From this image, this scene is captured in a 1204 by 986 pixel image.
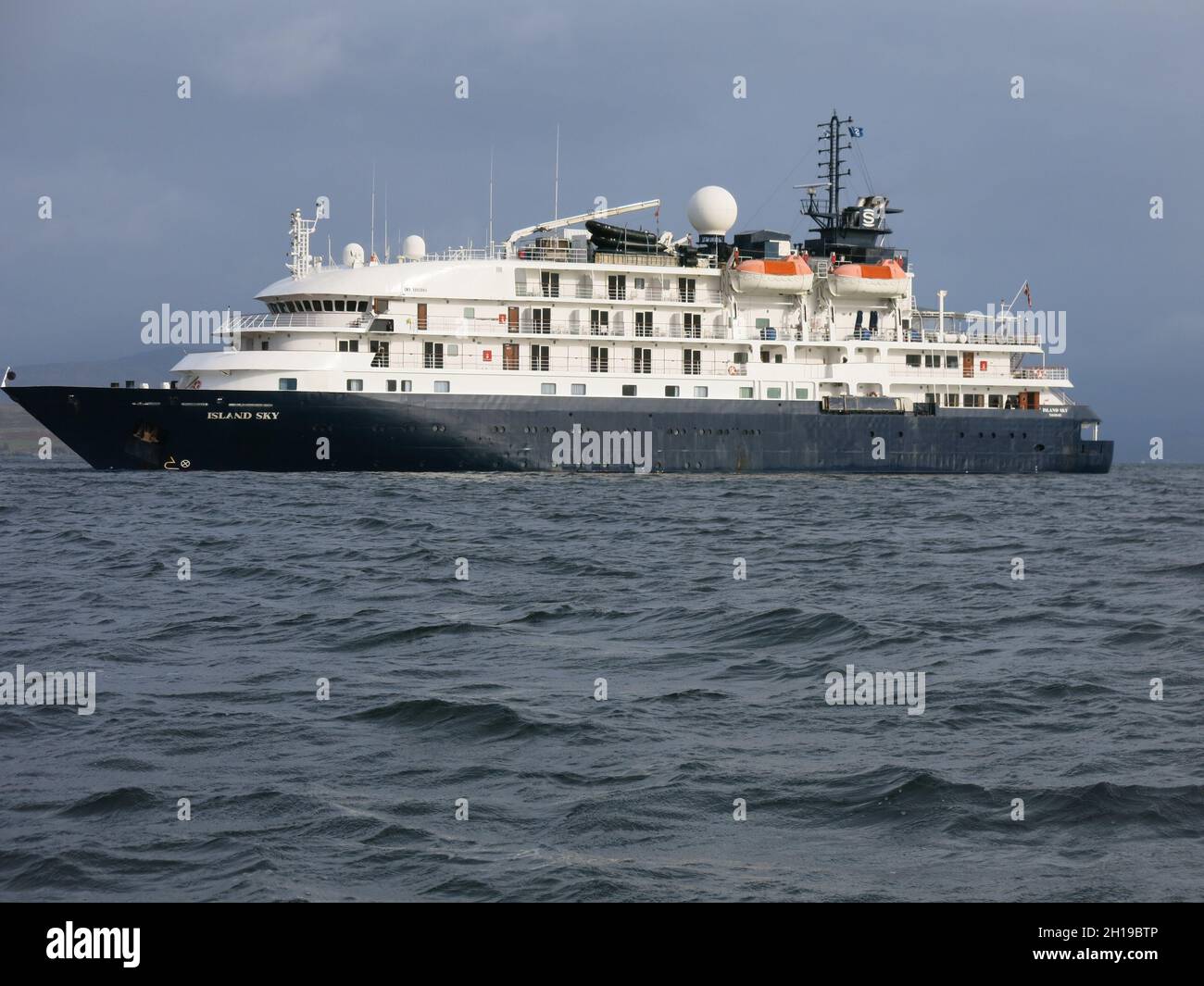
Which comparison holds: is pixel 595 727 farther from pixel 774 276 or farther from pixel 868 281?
pixel 868 281

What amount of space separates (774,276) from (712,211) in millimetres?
4679

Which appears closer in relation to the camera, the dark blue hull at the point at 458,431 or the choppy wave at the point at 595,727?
the choppy wave at the point at 595,727

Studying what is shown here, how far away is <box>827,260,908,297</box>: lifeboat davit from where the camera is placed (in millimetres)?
54781

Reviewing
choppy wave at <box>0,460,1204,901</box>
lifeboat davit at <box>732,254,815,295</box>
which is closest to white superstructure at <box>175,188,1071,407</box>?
lifeboat davit at <box>732,254,815,295</box>

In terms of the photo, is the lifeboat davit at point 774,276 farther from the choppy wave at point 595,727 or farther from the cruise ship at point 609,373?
the choppy wave at point 595,727

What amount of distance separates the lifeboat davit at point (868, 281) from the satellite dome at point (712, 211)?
510 cm

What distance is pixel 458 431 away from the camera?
46.2 metres

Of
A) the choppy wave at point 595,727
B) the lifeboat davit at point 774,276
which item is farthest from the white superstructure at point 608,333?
the choppy wave at point 595,727

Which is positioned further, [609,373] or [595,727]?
[609,373]

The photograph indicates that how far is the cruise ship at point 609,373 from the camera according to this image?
44.7 metres

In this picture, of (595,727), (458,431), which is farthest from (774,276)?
(595,727)

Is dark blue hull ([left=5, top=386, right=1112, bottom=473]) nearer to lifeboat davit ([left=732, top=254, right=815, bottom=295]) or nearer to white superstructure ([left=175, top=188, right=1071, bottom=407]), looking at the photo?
white superstructure ([left=175, top=188, right=1071, bottom=407])

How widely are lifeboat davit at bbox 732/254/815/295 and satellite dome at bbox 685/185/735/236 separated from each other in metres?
3.08

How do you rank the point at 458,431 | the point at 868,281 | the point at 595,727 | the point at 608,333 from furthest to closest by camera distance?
the point at 868,281 → the point at 608,333 → the point at 458,431 → the point at 595,727
